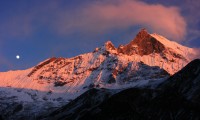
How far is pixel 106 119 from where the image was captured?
199 meters

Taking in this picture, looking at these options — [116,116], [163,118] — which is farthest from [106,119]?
[163,118]

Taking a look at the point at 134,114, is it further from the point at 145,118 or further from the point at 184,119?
the point at 184,119

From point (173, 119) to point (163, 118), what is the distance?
5.26 metres

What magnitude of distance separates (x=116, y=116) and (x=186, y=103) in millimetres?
26931

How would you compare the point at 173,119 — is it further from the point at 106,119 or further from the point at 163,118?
the point at 106,119

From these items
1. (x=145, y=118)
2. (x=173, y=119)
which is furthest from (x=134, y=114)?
(x=173, y=119)

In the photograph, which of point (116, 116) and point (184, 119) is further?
point (116, 116)

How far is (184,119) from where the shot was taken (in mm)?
184250

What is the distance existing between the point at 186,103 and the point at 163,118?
11.7m

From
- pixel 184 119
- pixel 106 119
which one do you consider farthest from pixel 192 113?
pixel 106 119

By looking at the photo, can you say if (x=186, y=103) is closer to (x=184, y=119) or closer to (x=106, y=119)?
(x=184, y=119)

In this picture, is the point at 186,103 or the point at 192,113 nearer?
the point at 192,113

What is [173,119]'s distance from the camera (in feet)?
619

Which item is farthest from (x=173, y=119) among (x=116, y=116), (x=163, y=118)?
(x=116, y=116)
